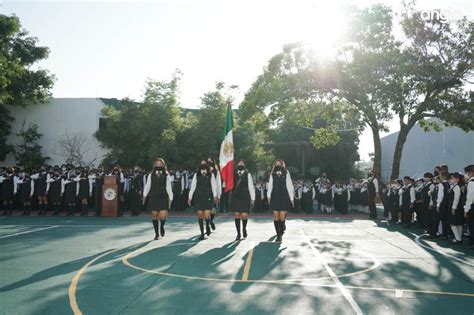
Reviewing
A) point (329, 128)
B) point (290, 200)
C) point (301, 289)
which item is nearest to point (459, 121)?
point (329, 128)

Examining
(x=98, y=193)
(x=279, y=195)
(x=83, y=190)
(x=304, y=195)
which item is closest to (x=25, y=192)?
(x=83, y=190)

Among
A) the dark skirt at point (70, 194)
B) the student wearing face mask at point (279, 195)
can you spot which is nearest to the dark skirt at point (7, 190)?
the dark skirt at point (70, 194)

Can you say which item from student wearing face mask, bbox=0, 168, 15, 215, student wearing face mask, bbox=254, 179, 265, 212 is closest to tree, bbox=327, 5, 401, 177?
student wearing face mask, bbox=254, 179, 265, 212

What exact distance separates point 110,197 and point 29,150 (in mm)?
16787

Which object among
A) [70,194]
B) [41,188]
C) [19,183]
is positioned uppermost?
[19,183]

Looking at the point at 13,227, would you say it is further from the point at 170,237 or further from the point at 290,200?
the point at 290,200

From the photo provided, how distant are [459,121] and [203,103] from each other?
685 inches

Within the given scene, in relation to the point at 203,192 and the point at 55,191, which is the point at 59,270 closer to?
the point at 203,192

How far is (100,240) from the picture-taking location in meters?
10.8

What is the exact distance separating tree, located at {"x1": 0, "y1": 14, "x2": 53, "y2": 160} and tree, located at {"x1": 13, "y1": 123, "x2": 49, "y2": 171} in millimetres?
877

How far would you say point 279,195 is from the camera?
11031 mm

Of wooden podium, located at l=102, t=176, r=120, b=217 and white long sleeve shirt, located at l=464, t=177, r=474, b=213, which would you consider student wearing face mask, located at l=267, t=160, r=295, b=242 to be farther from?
wooden podium, located at l=102, t=176, r=120, b=217

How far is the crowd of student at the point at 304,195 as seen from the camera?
11.5 meters

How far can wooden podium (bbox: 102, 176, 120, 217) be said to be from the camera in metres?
17.3
